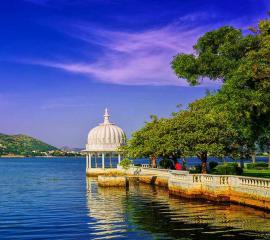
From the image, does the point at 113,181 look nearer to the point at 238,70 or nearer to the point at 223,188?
the point at 223,188

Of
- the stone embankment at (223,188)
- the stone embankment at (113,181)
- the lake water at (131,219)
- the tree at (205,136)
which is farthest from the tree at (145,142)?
the lake water at (131,219)

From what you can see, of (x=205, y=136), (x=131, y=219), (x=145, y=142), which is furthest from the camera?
(x=145, y=142)

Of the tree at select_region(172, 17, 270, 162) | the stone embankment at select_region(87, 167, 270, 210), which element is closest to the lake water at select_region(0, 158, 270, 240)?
the stone embankment at select_region(87, 167, 270, 210)

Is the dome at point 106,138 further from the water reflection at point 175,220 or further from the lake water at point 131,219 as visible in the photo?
the water reflection at point 175,220

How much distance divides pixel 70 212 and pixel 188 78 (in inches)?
630

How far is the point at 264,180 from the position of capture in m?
29.6

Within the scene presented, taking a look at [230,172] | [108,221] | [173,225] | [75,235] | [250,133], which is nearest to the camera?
[75,235]

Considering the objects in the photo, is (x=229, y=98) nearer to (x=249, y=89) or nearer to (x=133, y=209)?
(x=249, y=89)

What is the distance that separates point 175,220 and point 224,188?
8104 mm

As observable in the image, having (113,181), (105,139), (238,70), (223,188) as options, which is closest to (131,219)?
(223,188)

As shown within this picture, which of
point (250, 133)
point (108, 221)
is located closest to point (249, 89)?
point (250, 133)

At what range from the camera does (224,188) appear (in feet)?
115

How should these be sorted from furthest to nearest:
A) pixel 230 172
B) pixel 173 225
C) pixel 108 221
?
pixel 230 172, pixel 108 221, pixel 173 225

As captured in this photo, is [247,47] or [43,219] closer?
[43,219]
